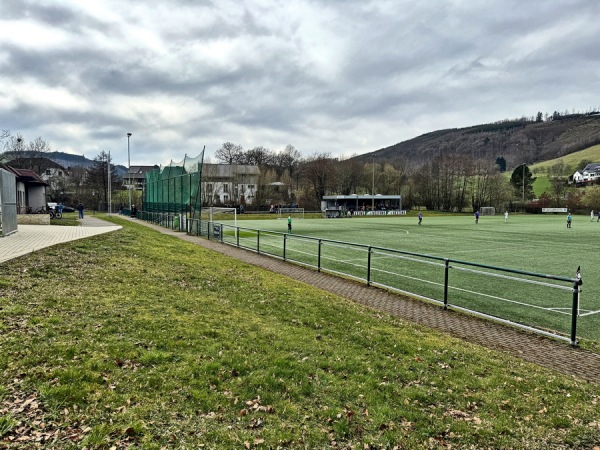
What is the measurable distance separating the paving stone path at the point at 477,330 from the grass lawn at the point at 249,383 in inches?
25.7

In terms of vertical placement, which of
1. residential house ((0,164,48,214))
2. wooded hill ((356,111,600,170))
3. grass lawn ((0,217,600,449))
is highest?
wooded hill ((356,111,600,170))

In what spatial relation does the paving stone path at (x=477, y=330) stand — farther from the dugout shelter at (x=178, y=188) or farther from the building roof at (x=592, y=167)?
the building roof at (x=592, y=167)

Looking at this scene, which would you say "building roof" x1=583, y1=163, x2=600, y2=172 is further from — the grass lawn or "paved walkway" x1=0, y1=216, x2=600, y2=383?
the grass lawn

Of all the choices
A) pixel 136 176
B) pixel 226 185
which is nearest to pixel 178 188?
pixel 226 185

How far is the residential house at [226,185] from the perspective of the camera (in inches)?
3068

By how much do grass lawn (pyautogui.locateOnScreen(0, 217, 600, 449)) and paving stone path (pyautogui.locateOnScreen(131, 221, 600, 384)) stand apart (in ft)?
2.14

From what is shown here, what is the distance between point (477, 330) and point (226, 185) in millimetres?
78774

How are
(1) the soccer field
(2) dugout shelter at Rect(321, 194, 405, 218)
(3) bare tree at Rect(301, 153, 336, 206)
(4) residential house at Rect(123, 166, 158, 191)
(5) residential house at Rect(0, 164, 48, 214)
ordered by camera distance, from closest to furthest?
(1) the soccer field → (5) residential house at Rect(0, 164, 48, 214) → (2) dugout shelter at Rect(321, 194, 405, 218) → (3) bare tree at Rect(301, 153, 336, 206) → (4) residential house at Rect(123, 166, 158, 191)

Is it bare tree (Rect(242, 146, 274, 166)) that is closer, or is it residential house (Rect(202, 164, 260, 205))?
Answer: residential house (Rect(202, 164, 260, 205))

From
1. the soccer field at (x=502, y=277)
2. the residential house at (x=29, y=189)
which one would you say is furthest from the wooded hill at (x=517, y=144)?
the soccer field at (x=502, y=277)

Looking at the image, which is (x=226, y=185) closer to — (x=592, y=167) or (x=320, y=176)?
(x=320, y=176)

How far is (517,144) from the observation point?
178 meters

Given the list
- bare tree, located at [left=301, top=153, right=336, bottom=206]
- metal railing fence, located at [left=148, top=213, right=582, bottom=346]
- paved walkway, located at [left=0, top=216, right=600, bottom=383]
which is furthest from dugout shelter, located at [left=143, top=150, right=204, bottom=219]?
bare tree, located at [left=301, top=153, right=336, bottom=206]

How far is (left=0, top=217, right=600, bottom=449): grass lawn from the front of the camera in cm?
341
